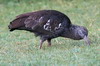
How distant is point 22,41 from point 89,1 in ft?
23.4

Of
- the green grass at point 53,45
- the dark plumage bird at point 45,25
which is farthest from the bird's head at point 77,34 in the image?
the green grass at point 53,45

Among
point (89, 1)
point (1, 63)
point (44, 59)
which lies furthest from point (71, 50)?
point (89, 1)

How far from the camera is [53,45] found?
34.9 feet

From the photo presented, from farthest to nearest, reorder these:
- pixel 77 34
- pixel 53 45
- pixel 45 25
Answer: pixel 53 45
pixel 77 34
pixel 45 25

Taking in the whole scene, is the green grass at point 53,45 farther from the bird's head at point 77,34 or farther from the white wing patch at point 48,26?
the white wing patch at point 48,26

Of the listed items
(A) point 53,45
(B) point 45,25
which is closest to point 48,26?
(B) point 45,25

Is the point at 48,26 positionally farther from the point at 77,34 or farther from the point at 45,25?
the point at 77,34

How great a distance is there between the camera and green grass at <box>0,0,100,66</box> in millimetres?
8438

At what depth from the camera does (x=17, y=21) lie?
1010 cm

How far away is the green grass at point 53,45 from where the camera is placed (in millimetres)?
8438

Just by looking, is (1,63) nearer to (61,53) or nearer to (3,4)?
(61,53)

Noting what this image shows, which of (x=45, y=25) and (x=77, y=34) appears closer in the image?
(x=45, y=25)

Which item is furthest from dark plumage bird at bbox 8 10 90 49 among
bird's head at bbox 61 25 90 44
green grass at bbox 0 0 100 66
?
green grass at bbox 0 0 100 66

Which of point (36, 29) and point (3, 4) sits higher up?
point (36, 29)
